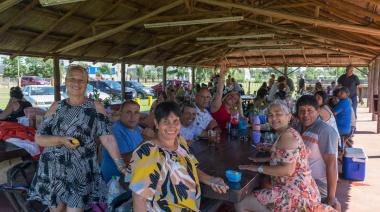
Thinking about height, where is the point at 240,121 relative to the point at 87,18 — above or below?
below

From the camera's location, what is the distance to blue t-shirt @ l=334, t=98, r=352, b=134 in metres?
4.86

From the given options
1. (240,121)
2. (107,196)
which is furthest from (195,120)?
(107,196)

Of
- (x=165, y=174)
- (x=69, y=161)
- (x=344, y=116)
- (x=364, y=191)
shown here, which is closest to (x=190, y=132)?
(x=69, y=161)

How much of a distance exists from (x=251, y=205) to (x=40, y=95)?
1017 cm

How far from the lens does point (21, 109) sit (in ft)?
16.4

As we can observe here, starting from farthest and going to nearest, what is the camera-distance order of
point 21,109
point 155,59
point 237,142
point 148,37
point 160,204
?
point 155,59
point 148,37
point 21,109
point 237,142
point 160,204

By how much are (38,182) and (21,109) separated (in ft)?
11.1

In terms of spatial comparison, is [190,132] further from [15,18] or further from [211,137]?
[15,18]

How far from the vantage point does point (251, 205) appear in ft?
7.66

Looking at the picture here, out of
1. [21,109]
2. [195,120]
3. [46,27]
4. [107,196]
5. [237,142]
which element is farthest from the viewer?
[46,27]

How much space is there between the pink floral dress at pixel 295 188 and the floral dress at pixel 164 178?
2.06ft

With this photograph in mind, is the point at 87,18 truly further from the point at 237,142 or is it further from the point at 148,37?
the point at 237,142

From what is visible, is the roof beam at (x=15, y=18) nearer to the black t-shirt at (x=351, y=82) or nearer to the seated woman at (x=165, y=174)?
the seated woman at (x=165, y=174)

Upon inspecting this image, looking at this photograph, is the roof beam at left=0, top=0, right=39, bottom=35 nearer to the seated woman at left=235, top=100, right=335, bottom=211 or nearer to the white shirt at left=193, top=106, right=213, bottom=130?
the white shirt at left=193, top=106, right=213, bottom=130
